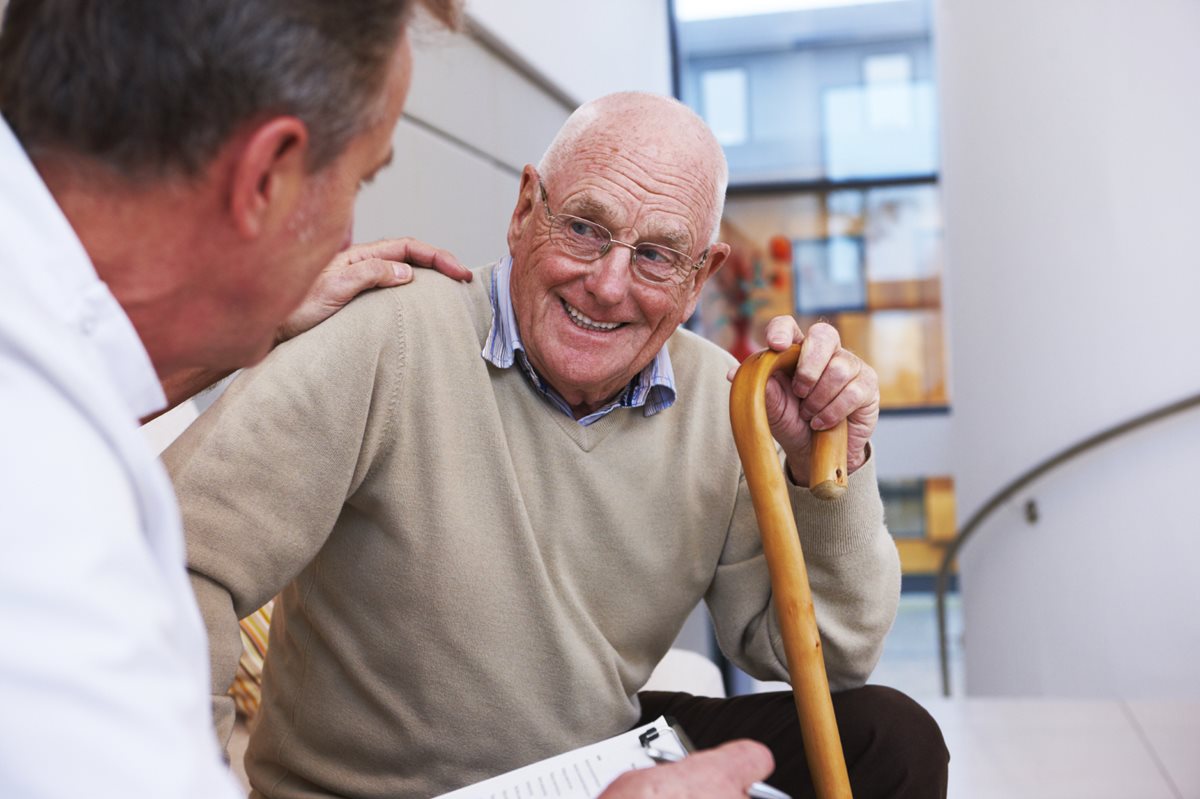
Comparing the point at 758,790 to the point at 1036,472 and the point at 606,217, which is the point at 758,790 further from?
the point at 1036,472

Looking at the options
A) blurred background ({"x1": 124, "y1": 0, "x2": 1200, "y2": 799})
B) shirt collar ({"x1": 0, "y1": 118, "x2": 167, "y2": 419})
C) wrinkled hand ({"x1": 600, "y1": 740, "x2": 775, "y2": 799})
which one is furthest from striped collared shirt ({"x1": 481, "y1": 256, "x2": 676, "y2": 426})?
blurred background ({"x1": 124, "y1": 0, "x2": 1200, "y2": 799})

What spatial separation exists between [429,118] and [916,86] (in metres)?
5.01

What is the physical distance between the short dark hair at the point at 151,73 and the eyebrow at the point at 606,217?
0.78 metres

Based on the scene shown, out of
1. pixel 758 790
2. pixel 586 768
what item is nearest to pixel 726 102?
pixel 586 768

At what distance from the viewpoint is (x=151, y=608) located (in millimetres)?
543

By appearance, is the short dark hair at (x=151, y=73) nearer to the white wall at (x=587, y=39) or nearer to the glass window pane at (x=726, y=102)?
the white wall at (x=587, y=39)

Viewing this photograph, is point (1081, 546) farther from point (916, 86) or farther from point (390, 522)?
point (916, 86)

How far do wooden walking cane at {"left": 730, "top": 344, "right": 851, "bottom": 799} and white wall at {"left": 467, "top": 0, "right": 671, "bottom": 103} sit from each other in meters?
1.83

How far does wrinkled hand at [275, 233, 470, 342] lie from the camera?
1.30m

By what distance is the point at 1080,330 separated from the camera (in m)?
3.74

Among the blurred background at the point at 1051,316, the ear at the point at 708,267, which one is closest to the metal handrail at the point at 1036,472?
the blurred background at the point at 1051,316

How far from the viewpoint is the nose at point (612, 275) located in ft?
4.68

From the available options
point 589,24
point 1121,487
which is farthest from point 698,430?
point 589,24

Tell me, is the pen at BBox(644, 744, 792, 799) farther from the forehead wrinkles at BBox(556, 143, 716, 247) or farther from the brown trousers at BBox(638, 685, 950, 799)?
the forehead wrinkles at BBox(556, 143, 716, 247)
